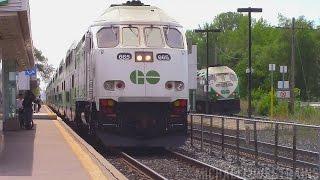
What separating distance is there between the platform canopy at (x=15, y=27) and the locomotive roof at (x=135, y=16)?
2.24 meters

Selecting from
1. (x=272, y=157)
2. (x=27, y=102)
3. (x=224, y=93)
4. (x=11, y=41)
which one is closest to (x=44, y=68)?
(x=224, y=93)

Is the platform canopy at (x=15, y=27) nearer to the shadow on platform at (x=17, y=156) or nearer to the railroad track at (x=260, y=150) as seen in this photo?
the shadow on platform at (x=17, y=156)

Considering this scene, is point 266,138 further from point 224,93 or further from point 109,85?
point 224,93

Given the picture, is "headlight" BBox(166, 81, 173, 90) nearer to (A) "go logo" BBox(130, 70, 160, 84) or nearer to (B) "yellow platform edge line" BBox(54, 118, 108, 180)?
(A) "go logo" BBox(130, 70, 160, 84)

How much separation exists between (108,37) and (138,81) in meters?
1.56

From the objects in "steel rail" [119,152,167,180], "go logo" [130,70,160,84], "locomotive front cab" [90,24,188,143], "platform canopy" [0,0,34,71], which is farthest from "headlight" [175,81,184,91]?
"platform canopy" [0,0,34,71]

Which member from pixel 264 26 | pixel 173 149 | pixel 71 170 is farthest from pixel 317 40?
pixel 71 170

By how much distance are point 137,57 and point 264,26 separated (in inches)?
3431

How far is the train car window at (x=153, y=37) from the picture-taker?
17109 mm

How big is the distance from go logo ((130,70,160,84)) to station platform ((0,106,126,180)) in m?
2.12

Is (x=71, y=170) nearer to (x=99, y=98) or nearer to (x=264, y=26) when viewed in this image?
(x=99, y=98)

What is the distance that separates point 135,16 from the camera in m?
17.6

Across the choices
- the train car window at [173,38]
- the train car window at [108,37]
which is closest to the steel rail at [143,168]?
the train car window at [108,37]

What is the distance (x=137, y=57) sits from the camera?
1666cm
